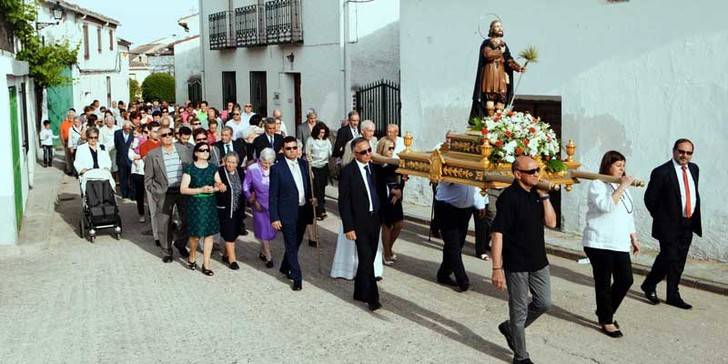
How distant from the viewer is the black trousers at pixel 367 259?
8570mm

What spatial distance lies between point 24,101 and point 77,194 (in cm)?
261

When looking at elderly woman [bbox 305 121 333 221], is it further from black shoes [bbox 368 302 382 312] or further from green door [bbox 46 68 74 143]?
green door [bbox 46 68 74 143]

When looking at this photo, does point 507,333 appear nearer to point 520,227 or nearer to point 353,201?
point 520,227

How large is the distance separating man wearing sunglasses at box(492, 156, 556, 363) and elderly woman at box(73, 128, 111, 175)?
7.80m

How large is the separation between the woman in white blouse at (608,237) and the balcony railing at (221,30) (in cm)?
1959

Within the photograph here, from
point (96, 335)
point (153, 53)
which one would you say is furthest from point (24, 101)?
point (153, 53)

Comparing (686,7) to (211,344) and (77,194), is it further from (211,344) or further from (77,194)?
(77,194)

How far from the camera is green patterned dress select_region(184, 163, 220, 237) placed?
33.5 ft

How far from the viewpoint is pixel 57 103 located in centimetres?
2773

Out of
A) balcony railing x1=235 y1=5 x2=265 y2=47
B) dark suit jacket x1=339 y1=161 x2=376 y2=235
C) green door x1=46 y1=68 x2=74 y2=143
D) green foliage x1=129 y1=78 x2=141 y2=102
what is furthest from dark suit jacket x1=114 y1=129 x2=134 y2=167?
green foliage x1=129 y1=78 x2=141 y2=102

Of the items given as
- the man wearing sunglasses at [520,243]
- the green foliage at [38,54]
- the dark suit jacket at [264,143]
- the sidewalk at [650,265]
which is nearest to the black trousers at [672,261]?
the sidewalk at [650,265]

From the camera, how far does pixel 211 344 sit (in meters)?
7.57

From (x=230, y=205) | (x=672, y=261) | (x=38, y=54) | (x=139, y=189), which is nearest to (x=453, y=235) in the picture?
(x=672, y=261)

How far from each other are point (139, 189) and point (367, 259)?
20.8ft
